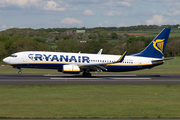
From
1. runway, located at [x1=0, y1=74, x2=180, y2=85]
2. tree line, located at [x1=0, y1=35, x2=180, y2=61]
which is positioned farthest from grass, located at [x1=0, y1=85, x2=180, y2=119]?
tree line, located at [x1=0, y1=35, x2=180, y2=61]

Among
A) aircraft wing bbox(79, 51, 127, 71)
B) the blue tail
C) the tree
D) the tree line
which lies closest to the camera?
aircraft wing bbox(79, 51, 127, 71)

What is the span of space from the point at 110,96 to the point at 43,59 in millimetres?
17611

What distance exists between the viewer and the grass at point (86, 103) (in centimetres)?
1656

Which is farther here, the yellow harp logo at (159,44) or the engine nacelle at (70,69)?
the yellow harp logo at (159,44)

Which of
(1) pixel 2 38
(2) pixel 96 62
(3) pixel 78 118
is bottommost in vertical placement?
(3) pixel 78 118

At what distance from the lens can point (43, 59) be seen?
38000 millimetres

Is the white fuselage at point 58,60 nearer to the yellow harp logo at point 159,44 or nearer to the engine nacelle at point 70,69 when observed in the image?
the engine nacelle at point 70,69

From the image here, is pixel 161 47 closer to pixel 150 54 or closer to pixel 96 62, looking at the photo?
pixel 150 54

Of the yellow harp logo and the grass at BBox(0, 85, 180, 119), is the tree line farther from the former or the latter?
the grass at BBox(0, 85, 180, 119)

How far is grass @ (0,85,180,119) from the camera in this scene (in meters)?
16.6

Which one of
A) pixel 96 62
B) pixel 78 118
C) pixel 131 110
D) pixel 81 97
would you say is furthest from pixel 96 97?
pixel 96 62

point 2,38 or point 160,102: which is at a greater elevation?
point 2,38

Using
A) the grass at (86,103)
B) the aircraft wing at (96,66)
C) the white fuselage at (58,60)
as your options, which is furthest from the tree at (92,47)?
the grass at (86,103)

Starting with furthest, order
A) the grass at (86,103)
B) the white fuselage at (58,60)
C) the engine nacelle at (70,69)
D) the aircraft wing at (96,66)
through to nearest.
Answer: the white fuselage at (58,60)
the aircraft wing at (96,66)
the engine nacelle at (70,69)
the grass at (86,103)
